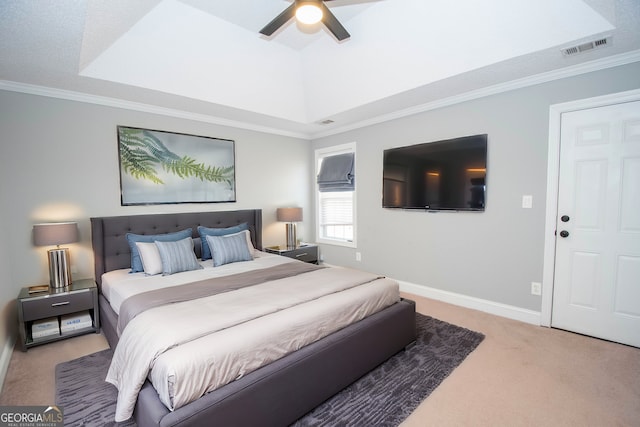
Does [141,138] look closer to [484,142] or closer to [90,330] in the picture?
[90,330]

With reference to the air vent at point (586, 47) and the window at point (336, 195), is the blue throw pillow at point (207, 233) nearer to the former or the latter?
the window at point (336, 195)

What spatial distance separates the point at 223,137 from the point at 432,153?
2.85m

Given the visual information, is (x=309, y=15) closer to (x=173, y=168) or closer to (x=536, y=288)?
(x=173, y=168)

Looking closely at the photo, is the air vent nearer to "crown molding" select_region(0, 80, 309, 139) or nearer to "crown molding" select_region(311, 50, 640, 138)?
"crown molding" select_region(311, 50, 640, 138)

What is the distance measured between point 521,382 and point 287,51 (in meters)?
3.89

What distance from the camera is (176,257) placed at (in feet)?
9.68

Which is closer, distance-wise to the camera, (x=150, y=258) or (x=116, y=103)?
(x=150, y=258)

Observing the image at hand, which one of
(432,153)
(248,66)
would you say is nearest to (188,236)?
(248,66)

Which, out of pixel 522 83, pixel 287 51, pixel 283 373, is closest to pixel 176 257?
pixel 283 373

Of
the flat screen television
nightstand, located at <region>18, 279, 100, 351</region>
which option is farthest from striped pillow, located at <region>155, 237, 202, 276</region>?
the flat screen television

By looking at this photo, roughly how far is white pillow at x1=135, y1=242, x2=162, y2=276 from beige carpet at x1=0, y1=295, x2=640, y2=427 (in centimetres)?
74

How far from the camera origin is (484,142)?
10.3 ft

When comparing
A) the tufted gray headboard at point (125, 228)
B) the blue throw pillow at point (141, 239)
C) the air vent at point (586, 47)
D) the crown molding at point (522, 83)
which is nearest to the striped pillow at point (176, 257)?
the blue throw pillow at point (141, 239)

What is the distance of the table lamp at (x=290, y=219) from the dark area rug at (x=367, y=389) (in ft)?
8.29
